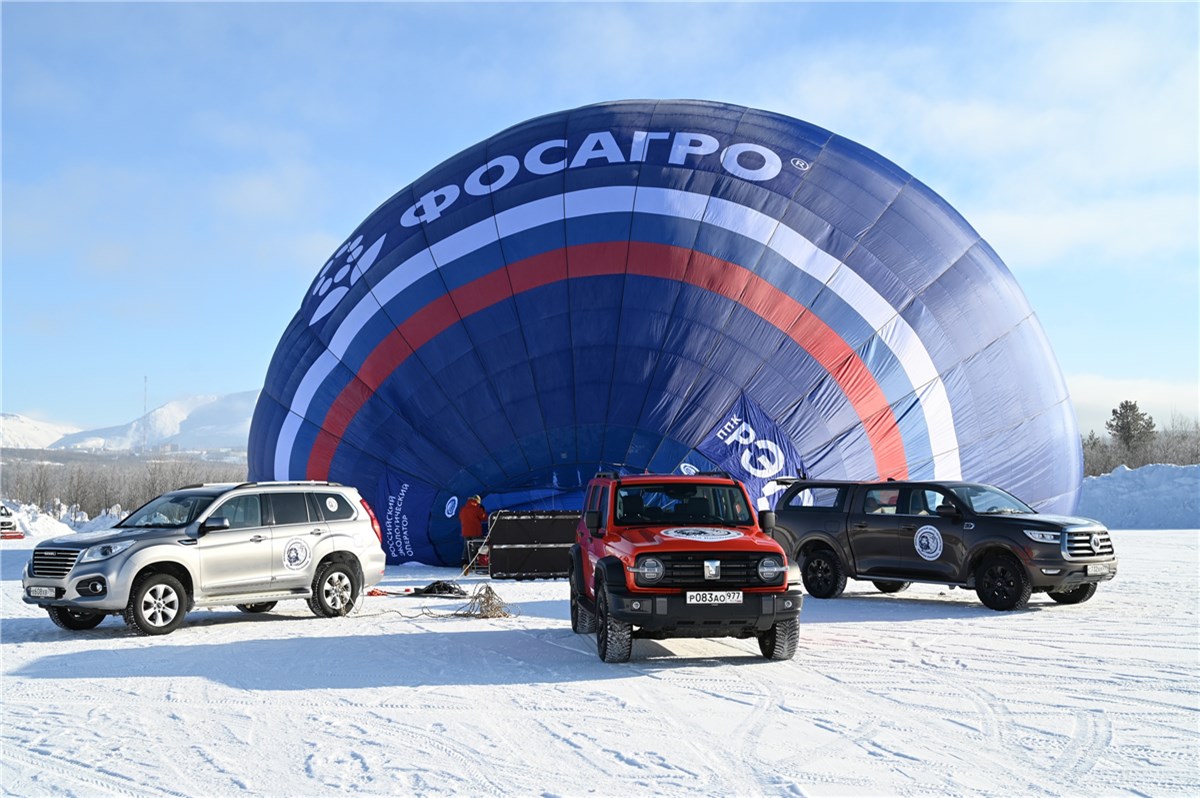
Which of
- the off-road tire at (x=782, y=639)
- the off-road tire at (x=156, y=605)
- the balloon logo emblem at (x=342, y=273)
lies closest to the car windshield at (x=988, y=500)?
the off-road tire at (x=782, y=639)

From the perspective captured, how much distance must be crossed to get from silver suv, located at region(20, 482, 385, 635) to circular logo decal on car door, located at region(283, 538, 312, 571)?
0.01 meters

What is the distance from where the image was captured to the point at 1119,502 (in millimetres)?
43469

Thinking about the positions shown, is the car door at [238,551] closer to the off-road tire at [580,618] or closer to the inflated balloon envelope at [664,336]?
the off-road tire at [580,618]

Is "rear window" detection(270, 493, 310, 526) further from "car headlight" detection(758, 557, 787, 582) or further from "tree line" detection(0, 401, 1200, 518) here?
"tree line" detection(0, 401, 1200, 518)

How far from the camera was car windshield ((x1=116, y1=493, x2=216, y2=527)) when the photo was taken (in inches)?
539

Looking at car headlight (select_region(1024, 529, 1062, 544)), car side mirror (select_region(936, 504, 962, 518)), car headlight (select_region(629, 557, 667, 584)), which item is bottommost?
car headlight (select_region(1024, 529, 1062, 544))

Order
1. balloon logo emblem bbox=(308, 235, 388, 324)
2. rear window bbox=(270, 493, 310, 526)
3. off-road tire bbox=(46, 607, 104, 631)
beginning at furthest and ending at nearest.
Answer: balloon logo emblem bbox=(308, 235, 388, 324) < rear window bbox=(270, 493, 310, 526) < off-road tire bbox=(46, 607, 104, 631)

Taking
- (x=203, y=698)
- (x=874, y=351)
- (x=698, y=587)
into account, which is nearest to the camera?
(x=203, y=698)

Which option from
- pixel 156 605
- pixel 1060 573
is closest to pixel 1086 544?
pixel 1060 573

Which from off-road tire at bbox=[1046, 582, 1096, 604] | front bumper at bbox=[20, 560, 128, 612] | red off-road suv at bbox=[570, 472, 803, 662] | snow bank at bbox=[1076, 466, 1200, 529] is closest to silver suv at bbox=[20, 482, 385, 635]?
A: front bumper at bbox=[20, 560, 128, 612]

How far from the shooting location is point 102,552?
1255 cm

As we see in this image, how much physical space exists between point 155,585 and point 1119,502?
39798 mm

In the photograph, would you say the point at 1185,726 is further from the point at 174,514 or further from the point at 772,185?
the point at 772,185

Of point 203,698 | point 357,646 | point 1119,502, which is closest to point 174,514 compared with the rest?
point 357,646
